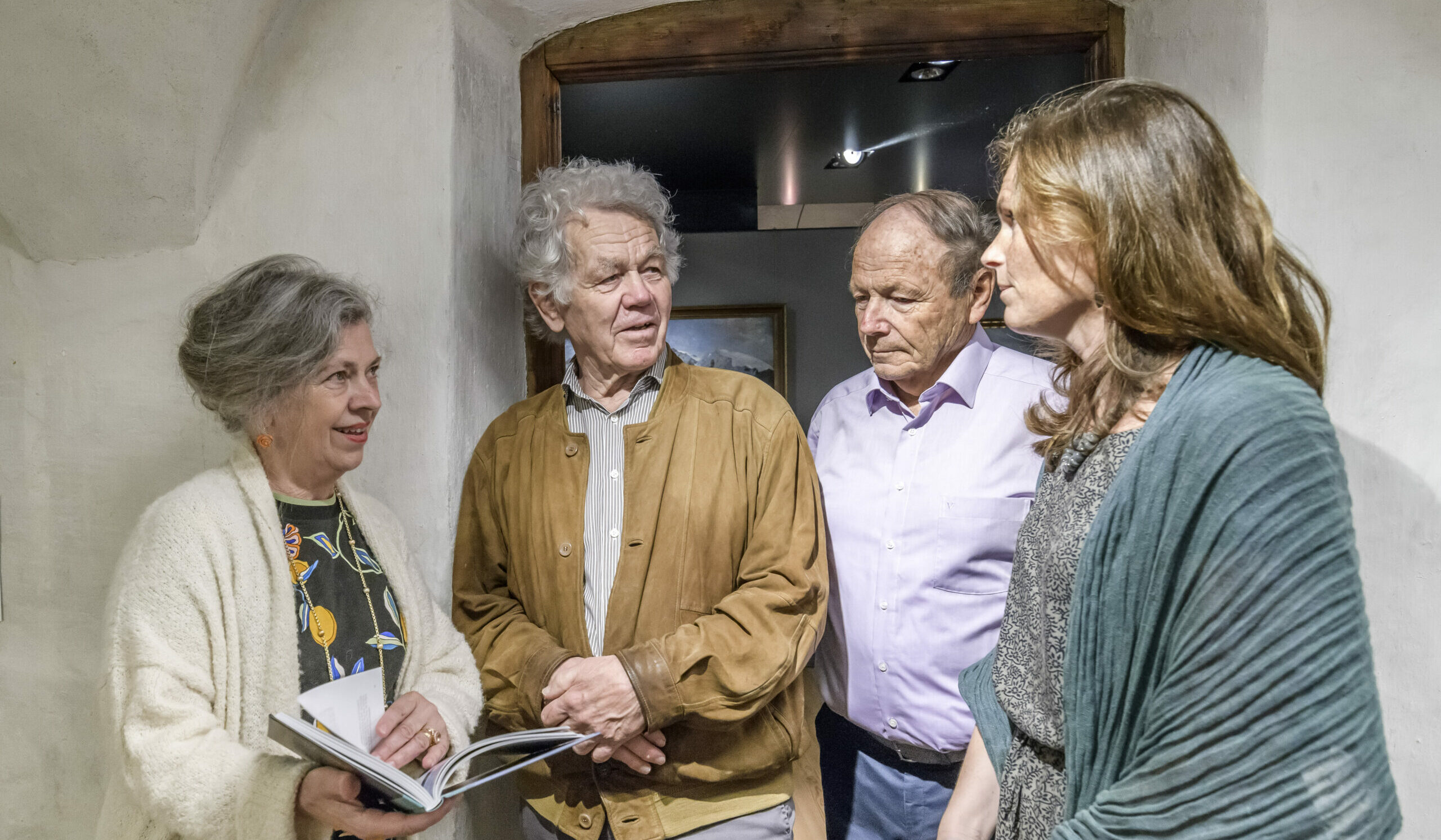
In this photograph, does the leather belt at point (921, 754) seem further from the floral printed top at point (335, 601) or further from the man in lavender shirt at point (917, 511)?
the floral printed top at point (335, 601)

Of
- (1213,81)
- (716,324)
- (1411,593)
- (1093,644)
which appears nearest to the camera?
(1093,644)

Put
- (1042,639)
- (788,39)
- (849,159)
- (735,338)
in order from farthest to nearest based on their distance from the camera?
(735,338), (849,159), (788,39), (1042,639)

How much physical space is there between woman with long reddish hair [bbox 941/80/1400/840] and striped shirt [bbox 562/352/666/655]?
853 mm

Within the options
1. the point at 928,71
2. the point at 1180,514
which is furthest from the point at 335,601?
the point at 928,71

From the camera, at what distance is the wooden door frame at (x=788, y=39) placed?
2.26 meters

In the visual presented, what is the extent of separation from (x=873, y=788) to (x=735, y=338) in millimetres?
1337

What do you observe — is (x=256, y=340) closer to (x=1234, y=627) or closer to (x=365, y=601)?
(x=365, y=601)

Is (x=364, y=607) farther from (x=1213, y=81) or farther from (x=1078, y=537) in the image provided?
(x=1213, y=81)

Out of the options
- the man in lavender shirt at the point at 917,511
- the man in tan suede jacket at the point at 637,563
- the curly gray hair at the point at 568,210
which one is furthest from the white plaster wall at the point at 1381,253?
the curly gray hair at the point at 568,210

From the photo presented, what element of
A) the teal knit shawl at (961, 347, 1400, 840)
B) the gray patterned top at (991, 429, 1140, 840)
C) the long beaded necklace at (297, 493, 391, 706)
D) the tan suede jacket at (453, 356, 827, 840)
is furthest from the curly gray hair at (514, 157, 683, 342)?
the teal knit shawl at (961, 347, 1400, 840)

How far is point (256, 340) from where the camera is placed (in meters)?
1.52

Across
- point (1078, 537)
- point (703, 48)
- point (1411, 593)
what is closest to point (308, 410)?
point (1078, 537)

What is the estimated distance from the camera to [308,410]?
5.14ft

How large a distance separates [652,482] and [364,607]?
1.85ft
